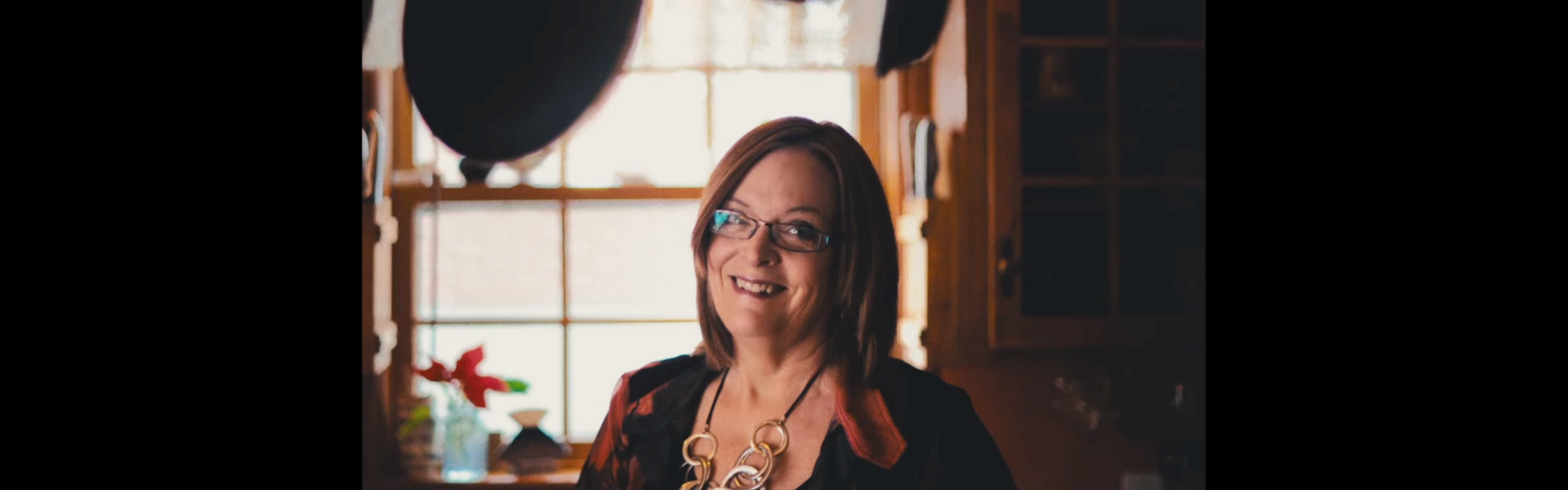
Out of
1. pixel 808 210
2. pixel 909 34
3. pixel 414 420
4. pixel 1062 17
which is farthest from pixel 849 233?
pixel 414 420

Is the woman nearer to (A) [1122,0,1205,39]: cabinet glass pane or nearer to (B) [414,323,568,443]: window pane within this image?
(B) [414,323,568,443]: window pane

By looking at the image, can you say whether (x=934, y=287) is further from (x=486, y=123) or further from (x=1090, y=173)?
(x=486, y=123)

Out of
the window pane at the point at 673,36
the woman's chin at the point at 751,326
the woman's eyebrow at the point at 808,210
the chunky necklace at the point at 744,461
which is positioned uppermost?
the window pane at the point at 673,36

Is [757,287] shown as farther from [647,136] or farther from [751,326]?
[647,136]

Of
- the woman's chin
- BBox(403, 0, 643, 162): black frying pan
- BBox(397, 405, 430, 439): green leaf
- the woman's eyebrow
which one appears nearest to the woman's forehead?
the woman's eyebrow

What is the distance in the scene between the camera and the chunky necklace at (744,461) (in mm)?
1490

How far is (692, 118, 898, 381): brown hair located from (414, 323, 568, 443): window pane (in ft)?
0.82

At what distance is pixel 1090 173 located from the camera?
158 cm

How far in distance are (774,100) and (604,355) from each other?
0.38 metres

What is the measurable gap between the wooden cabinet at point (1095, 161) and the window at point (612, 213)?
8.7 inches

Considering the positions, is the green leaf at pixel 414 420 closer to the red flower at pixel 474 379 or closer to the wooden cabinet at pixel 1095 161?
the red flower at pixel 474 379

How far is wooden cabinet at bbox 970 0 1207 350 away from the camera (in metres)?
1.58

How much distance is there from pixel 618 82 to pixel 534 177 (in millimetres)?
160

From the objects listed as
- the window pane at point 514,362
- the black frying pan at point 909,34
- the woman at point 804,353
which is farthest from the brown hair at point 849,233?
the window pane at point 514,362
